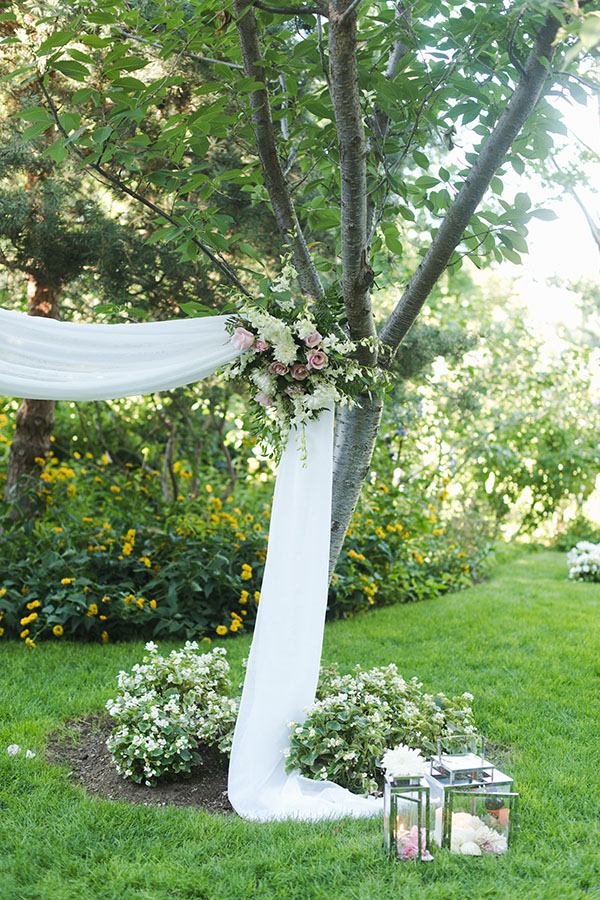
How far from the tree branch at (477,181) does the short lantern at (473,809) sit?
4.85 feet

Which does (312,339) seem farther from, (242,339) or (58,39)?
(58,39)

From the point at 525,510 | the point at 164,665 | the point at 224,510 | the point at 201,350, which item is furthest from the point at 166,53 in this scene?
the point at 525,510

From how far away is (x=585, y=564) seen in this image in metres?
6.61

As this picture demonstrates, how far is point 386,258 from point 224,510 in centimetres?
272

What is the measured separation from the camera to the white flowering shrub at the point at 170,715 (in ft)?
8.76

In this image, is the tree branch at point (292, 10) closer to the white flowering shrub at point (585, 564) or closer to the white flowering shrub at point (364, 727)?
the white flowering shrub at point (364, 727)

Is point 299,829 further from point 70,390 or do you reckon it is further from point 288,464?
point 70,390

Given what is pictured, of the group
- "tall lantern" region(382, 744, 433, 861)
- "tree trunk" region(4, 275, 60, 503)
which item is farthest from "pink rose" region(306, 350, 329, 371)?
"tree trunk" region(4, 275, 60, 503)

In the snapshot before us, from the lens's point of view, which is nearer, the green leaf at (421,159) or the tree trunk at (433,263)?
the tree trunk at (433,263)

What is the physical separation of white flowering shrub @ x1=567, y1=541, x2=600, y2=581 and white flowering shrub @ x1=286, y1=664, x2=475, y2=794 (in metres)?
4.11

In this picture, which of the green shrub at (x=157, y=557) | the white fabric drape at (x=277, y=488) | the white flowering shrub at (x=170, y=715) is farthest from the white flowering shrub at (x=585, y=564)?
the white fabric drape at (x=277, y=488)

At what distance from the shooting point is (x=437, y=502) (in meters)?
6.95

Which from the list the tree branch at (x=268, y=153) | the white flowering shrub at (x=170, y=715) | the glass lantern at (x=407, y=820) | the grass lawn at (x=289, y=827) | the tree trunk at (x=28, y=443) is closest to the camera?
the grass lawn at (x=289, y=827)

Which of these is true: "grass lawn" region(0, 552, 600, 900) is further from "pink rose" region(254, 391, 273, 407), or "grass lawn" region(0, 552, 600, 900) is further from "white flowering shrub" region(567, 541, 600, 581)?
"white flowering shrub" region(567, 541, 600, 581)
